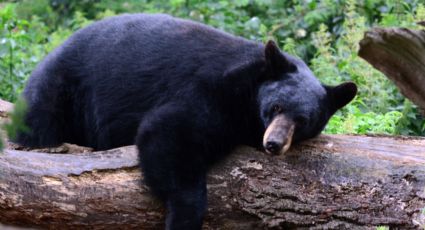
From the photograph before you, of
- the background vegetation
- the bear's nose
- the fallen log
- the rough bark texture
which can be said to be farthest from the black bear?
the background vegetation

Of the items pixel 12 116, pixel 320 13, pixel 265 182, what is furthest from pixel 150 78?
pixel 320 13

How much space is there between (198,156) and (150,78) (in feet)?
3.44

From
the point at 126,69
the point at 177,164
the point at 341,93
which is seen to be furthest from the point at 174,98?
the point at 341,93

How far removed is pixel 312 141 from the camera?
566 cm

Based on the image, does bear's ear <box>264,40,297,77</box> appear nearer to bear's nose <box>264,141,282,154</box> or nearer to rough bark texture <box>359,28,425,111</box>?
bear's nose <box>264,141,282,154</box>

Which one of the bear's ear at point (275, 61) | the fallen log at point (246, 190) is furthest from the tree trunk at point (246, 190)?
the bear's ear at point (275, 61)

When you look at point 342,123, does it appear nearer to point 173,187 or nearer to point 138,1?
point 173,187

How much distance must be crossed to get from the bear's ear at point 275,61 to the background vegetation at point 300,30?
1868 millimetres

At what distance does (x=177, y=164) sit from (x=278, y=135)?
70cm

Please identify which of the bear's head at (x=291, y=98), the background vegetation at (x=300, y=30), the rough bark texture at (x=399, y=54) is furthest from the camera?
the background vegetation at (x=300, y=30)

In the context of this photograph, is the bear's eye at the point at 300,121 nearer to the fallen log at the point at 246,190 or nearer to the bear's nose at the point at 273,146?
the fallen log at the point at 246,190

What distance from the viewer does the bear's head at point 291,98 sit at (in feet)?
17.6

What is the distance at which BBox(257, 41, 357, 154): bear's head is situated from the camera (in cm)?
536

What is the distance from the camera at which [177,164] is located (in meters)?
5.20
